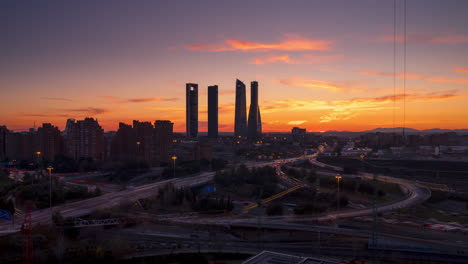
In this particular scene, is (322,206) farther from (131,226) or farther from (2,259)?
(2,259)

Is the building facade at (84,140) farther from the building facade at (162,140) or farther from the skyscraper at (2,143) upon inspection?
the skyscraper at (2,143)

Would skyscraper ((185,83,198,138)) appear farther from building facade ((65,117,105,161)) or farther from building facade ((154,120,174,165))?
building facade ((154,120,174,165))

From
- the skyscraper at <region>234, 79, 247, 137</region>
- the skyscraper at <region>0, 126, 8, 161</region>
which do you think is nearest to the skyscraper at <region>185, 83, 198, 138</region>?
the skyscraper at <region>234, 79, 247, 137</region>

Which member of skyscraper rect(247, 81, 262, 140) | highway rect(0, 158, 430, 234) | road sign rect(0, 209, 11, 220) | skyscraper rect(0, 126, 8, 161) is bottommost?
highway rect(0, 158, 430, 234)

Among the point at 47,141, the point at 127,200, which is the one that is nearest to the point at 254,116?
the point at 47,141

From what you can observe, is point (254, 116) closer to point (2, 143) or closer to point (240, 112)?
point (240, 112)

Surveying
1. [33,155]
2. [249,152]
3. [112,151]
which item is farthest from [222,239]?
[249,152]

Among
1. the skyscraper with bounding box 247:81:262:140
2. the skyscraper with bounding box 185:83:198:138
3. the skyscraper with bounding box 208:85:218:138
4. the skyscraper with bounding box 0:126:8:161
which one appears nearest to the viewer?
the skyscraper with bounding box 0:126:8:161

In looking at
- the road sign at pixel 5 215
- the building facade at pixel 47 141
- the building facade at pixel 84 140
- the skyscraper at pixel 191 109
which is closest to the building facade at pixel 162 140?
the building facade at pixel 84 140
